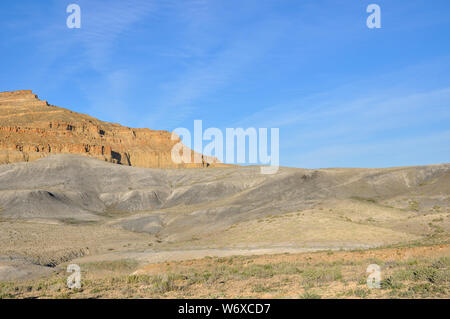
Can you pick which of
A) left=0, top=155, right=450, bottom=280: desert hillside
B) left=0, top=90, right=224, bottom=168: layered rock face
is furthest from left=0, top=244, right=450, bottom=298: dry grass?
left=0, top=90, right=224, bottom=168: layered rock face

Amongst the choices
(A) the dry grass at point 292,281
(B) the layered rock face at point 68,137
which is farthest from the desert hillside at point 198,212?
(B) the layered rock face at point 68,137

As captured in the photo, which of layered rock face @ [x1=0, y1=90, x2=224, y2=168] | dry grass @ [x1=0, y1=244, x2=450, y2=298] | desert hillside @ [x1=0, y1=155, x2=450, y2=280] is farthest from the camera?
layered rock face @ [x1=0, y1=90, x2=224, y2=168]

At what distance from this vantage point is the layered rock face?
433 feet

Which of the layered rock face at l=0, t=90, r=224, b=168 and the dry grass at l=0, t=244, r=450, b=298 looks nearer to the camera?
the dry grass at l=0, t=244, r=450, b=298

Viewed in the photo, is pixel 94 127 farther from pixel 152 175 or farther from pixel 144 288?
pixel 144 288

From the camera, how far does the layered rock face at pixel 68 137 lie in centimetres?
13212

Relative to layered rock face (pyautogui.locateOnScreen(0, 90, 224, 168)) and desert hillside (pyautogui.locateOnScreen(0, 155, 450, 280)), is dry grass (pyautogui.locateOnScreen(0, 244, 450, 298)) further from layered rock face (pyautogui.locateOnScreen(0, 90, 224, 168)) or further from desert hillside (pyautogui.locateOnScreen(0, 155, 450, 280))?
layered rock face (pyautogui.locateOnScreen(0, 90, 224, 168))

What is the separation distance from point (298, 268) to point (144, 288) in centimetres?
721

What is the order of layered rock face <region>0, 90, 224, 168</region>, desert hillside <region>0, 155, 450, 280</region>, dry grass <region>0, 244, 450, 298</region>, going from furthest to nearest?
layered rock face <region>0, 90, 224, 168</region> < desert hillside <region>0, 155, 450, 280</region> < dry grass <region>0, 244, 450, 298</region>

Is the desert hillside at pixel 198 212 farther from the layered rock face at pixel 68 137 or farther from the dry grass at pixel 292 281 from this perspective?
the layered rock face at pixel 68 137

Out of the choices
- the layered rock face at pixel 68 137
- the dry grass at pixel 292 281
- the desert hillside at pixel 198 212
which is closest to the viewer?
the dry grass at pixel 292 281

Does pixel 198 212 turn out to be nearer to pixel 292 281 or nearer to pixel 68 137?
pixel 292 281
